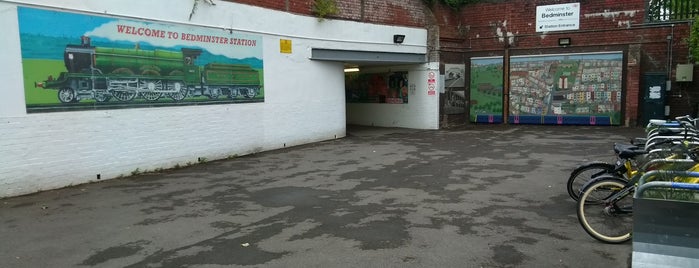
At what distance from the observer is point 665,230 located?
4070 mm

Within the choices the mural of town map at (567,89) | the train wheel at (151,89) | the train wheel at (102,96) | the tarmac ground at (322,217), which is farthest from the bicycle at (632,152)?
the mural of town map at (567,89)

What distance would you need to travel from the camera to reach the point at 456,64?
18266mm

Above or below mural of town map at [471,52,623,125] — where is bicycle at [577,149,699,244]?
below

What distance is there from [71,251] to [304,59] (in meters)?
9.20

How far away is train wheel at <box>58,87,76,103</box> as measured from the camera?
8.67 m

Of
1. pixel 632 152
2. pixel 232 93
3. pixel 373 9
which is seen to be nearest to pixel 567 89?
pixel 373 9

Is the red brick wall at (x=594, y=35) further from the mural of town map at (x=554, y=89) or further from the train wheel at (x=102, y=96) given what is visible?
the train wheel at (x=102, y=96)

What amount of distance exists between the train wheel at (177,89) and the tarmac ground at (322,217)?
1473mm

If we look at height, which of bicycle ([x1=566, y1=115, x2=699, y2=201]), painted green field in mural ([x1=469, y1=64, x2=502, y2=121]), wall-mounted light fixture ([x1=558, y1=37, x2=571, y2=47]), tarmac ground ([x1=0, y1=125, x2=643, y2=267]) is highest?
wall-mounted light fixture ([x1=558, y1=37, x2=571, y2=47])

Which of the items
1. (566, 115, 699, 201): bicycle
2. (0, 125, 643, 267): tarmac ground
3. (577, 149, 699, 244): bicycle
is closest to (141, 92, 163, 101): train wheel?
(0, 125, 643, 267): tarmac ground

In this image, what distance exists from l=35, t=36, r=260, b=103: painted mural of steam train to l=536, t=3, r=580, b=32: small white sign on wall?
407 inches

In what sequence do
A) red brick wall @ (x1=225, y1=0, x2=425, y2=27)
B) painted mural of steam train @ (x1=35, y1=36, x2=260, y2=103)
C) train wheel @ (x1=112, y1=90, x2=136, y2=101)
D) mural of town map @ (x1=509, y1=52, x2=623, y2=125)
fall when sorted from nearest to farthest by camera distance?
1. painted mural of steam train @ (x1=35, y1=36, x2=260, y2=103)
2. train wheel @ (x1=112, y1=90, x2=136, y2=101)
3. red brick wall @ (x1=225, y1=0, x2=425, y2=27)
4. mural of town map @ (x1=509, y1=52, x2=623, y2=125)

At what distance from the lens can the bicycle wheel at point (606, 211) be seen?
17.3 ft

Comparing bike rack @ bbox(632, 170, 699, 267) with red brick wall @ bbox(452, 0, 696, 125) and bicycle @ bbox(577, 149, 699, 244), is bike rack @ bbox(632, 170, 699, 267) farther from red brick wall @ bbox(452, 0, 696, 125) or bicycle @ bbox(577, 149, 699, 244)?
red brick wall @ bbox(452, 0, 696, 125)
